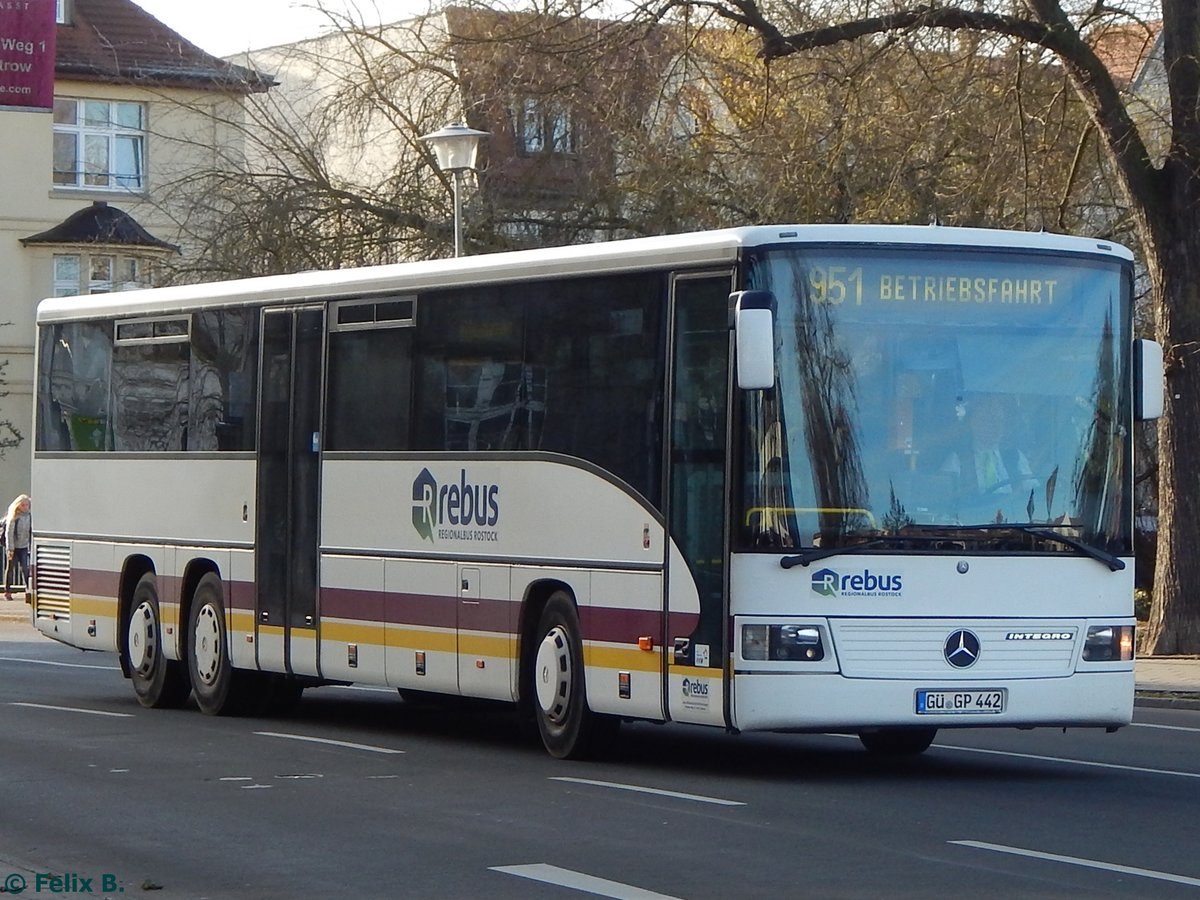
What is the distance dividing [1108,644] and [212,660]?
7721 mm

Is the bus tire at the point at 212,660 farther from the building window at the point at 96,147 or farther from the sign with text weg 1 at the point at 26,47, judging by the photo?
the building window at the point at 96,147

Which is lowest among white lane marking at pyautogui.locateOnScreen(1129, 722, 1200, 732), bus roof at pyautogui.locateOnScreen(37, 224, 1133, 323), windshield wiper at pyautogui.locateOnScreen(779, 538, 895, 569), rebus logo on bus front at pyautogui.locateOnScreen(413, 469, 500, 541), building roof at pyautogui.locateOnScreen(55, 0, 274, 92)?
white lane marking at pyautogui.locateOnScreen(1129, 722, 1200, 732)

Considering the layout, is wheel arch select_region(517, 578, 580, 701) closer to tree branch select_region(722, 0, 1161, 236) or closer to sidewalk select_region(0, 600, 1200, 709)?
sidewalk select_region(0, 600, 1200, 709)

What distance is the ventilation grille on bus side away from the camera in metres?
20.7

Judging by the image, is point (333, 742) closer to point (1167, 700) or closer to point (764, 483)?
point (764, 483)

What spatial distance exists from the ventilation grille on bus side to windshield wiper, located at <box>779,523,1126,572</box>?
31.4 feet

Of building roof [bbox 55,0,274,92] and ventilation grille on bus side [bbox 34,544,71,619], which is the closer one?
ventilation grille on bus side [bbox 34,544,71,619]

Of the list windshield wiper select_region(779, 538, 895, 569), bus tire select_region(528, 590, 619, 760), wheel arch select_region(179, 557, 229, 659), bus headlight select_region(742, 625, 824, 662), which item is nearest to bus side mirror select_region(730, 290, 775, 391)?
windshield wiper select_region(779, 538, 895, 569)

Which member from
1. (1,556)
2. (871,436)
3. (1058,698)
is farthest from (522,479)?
(1,556)

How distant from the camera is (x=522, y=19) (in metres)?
26.4

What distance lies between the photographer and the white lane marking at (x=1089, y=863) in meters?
9.49

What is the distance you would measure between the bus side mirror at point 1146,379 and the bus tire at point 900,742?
2584mm

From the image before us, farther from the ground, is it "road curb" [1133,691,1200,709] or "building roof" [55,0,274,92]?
"building roof" [55,0,274,92]

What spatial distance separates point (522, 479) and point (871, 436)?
2.68 m
